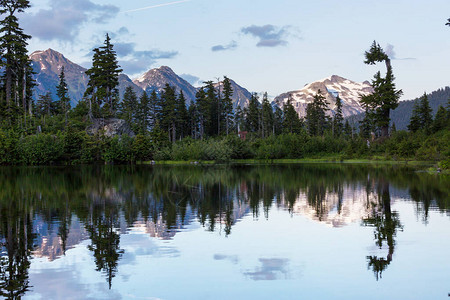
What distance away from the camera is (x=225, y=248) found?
43.4ft

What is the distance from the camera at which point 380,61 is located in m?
73.6

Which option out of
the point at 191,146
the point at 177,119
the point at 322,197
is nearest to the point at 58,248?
the point at 322,197

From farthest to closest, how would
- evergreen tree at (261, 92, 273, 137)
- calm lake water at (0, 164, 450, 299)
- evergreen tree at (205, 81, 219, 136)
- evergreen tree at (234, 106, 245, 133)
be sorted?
evergreen tree at (234, 106, 245, 133), evergreen tree at (261, 92, 273, 137), evergreen tree at (205, 81, 219, 136), calm lake water at (0, 164, 450, 299)

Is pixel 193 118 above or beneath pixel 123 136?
above

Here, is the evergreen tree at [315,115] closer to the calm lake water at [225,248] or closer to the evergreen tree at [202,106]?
the evergreen tree at [202,106]

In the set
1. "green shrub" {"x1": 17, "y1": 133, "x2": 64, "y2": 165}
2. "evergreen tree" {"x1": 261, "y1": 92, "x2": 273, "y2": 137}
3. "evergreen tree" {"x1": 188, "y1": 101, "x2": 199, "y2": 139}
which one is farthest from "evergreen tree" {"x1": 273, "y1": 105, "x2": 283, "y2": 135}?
"green shrub" {"x1": 17, "y1": 133, "x2": 64, "y2": 165}

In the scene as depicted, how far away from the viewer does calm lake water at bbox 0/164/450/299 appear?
31.4 ft

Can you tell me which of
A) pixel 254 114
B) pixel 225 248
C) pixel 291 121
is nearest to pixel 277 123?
pixel 291 121

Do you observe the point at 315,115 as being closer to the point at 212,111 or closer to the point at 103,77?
the point at 212,111

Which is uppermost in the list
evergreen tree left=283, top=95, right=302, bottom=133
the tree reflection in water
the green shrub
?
evergreen tree left=283, top=95, right=302, bottom=133

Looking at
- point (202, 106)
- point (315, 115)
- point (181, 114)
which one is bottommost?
point (181, 114)

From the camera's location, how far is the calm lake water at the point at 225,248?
9.58 meters

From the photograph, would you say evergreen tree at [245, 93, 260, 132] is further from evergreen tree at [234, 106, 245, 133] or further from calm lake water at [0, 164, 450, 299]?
calm lake water at [0, 164, 450, 299]

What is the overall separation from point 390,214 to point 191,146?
65.5m
